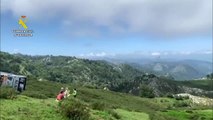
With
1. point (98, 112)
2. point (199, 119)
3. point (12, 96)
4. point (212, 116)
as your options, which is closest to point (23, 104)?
point (12, 96)

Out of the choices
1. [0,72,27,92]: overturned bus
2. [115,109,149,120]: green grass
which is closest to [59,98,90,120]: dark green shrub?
[115,109,149,120]: green grass

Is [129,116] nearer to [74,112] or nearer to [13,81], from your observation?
[74,112]

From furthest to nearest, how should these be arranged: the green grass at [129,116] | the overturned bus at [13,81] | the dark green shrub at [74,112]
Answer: the overturned bus at [13,81] → the green grass at [129,116] → the dark green shrub at [74,112]

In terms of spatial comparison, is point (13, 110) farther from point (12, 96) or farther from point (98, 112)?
point (98, 112)

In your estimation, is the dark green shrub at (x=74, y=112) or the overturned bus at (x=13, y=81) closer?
the dark green shrub at (x=74, y=112)

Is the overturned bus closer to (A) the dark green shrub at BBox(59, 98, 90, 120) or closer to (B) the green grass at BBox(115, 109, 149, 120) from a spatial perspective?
(B) the green grass at BBox(115, 109, 149, 120)

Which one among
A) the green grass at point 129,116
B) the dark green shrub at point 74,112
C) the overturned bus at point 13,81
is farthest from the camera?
the overturned bus at point 13,81

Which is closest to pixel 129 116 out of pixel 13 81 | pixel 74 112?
pixel 74 112

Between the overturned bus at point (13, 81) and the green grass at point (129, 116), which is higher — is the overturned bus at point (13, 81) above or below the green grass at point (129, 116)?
above

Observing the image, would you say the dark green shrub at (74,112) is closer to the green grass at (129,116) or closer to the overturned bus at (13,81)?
the green grass at (129,116)

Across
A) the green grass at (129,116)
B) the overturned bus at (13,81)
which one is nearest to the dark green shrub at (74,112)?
the green grass at (129,116)

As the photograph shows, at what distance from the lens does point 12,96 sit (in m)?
28.8

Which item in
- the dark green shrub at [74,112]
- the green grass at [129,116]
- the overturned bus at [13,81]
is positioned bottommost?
the green grass at [129,116]

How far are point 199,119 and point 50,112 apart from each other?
3665cm
